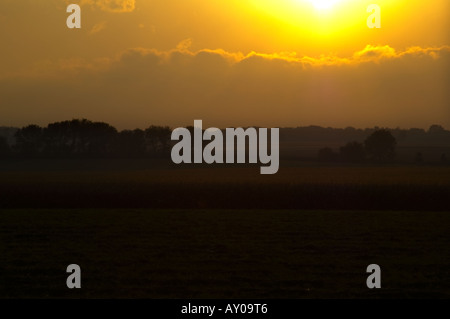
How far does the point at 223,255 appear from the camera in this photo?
15.9m

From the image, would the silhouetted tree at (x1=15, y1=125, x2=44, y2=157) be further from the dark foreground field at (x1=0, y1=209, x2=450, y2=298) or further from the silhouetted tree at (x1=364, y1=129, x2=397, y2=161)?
the dark foreground field at (x1=0, y1=209, x2=450, y2=298)

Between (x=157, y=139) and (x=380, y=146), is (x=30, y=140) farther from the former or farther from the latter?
(x=380, y=146)

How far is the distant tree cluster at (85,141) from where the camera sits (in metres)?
77.1

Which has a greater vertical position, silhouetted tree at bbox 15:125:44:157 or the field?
silhouetted tree at bbox 15:125:44:157

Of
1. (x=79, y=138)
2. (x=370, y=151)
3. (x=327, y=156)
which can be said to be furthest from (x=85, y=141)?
(x=370, y=151)

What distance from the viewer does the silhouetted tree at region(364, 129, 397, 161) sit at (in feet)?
288

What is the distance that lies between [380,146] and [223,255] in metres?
77.0

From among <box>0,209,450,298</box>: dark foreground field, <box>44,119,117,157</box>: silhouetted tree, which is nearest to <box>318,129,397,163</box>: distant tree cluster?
<box>44,119,117,157</box>: silhouetted tree

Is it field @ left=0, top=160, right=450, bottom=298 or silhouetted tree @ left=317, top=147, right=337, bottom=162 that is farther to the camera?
silhouetted tree @ left=317, top=147, right=337, bottom=162

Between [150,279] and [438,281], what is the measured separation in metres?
6.43

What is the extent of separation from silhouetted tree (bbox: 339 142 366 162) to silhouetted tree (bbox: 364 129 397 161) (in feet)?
4.01

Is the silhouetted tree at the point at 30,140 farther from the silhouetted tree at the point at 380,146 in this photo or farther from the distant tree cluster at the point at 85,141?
the silhouetted tree at the point at 380,146

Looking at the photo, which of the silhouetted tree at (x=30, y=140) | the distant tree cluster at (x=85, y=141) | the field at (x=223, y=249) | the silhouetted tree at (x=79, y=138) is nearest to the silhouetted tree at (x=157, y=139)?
the distant tree cluster at (x=85, y=141)
